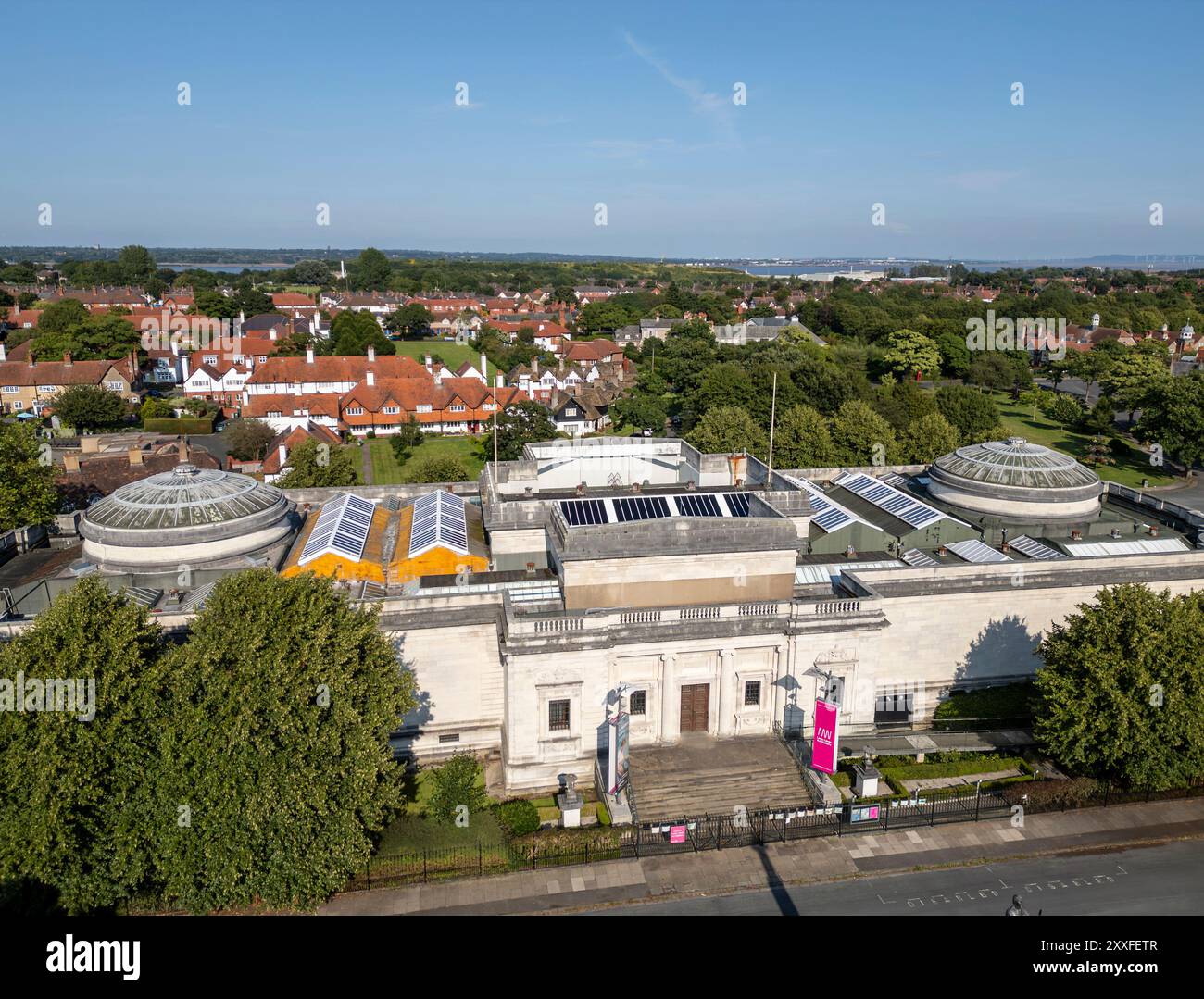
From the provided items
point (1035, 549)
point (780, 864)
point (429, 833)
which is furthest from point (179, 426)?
point (1035, 549)

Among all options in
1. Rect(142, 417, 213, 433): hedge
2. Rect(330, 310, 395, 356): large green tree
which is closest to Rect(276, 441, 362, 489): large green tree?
Rect(142, 417, 213, 433): hedge

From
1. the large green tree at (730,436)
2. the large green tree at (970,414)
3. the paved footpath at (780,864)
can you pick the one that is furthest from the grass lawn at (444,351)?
the paved footpath at (780,864)

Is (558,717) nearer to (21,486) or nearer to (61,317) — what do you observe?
(21,486)

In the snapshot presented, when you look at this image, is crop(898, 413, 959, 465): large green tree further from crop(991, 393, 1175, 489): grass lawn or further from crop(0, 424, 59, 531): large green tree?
crop(0, 424, 59, 531): large green tree

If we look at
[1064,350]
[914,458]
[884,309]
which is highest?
[884,309]

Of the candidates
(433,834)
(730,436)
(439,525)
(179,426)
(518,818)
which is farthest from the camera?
(179,426)

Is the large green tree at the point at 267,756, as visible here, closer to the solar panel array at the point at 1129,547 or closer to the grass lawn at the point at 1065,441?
the solar panel array at the point at 1129,547

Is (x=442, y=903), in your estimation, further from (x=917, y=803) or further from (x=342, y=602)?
(x=917, y=803)
